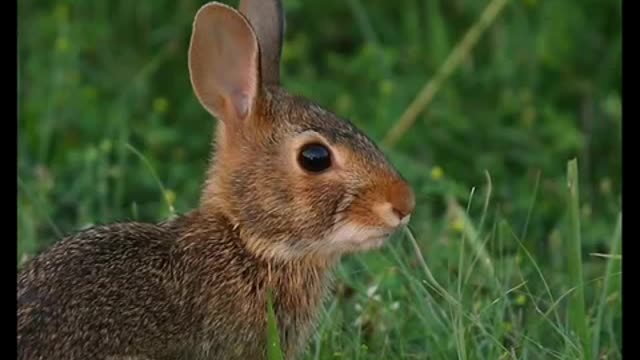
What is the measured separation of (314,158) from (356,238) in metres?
0.28

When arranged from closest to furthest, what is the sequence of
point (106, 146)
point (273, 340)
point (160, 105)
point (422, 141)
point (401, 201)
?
point (273, 340)
point (401, 201)
point (106, 146)
point (160, 105)
point (422, 141)

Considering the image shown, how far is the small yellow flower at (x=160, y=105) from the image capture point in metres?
8.54

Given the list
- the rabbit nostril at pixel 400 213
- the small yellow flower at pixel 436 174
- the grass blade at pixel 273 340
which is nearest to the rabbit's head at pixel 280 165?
the rabbit nostril at pixel 400 213

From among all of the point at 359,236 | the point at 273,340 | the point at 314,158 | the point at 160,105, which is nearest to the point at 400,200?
the point at 359,236

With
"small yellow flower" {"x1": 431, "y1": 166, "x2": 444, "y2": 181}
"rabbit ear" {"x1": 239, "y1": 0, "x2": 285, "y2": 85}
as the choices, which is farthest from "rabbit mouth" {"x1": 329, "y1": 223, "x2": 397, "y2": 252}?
"small yellow flower" {"x1": 431, "y1": 166, "x2": 444, "y2": 181}

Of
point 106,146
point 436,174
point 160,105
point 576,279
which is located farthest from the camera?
point 160,105

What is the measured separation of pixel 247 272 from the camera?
625 cm

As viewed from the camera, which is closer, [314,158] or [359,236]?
[359,236]

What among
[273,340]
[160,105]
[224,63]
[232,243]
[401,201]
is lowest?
[160,105]

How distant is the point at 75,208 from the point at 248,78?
175 centimetres

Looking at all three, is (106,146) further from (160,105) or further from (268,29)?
(268,29)

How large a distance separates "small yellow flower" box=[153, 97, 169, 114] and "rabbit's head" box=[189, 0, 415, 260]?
1987mm

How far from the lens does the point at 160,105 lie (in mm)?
8523
